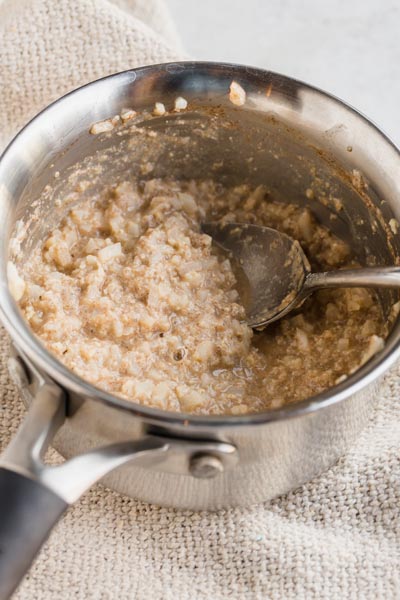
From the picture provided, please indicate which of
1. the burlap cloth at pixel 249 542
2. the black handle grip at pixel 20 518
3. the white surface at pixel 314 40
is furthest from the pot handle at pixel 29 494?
the white surface at pixel 314 40

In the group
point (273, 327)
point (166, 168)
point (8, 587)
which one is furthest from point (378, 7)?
point (8, 587)

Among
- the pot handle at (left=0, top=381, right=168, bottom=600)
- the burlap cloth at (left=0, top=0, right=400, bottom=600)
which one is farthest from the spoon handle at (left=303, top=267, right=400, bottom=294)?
the pot handle at (left=0, top=381, right=168, bottom=600)

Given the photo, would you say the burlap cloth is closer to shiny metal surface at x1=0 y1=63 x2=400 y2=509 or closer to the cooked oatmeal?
shiny metal surface at x1=0 y1=63 x2=400 y2=509

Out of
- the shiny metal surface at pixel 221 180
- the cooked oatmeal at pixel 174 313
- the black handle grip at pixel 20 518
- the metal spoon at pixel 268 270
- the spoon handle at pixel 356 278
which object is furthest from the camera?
the metal spoon at pixel 268 270

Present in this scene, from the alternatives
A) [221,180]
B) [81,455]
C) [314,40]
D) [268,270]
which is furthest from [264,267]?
[314,40]

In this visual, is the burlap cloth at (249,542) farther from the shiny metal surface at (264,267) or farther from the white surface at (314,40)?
the white surface at (314,40)

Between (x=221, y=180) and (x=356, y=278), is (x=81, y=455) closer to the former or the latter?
(x=356, y=278)

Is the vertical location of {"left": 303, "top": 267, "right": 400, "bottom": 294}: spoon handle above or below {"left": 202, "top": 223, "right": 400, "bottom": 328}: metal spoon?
above
